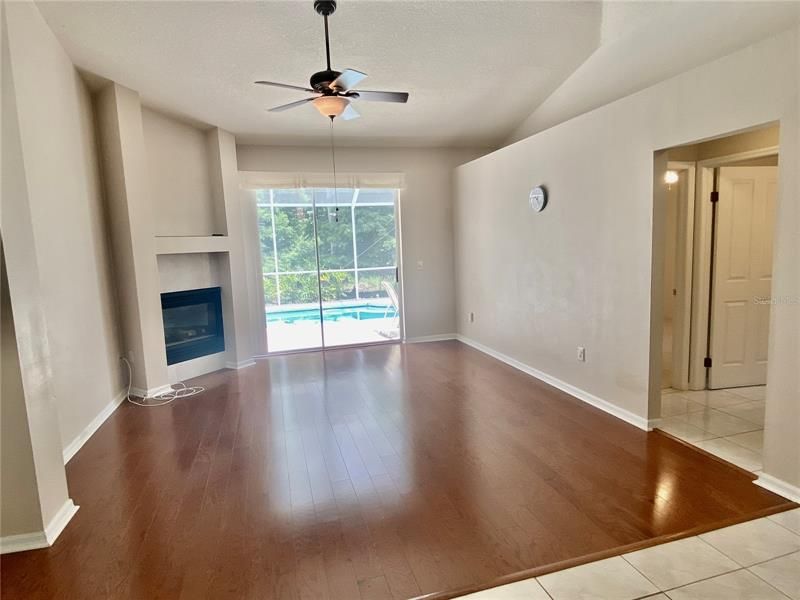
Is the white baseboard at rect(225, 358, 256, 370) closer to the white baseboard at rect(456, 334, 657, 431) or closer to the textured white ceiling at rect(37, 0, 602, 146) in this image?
the textured white ceiling at rect(37, 0, 602, 146)

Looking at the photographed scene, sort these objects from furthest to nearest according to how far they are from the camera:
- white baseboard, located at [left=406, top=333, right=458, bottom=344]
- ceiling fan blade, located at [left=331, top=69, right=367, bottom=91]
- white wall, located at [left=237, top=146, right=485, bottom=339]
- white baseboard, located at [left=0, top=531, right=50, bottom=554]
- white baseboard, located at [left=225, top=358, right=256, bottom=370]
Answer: white baseboard, located at [left=406, top=333, right=458, bottom=344], white wall, located at [left=237, top=146, right=485, bottom=339], white baseboard, located at [left=225, top=358, right=256, bottom=370], ceiling fan blade, located at [left=331, top=69, right=367, bottom=91], white baseboard, located at [left=0, top=531, right=50, bottom=554]

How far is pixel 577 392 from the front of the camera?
4008 millimetres

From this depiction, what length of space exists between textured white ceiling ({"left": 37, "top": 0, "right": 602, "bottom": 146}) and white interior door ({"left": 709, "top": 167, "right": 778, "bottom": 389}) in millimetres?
1761

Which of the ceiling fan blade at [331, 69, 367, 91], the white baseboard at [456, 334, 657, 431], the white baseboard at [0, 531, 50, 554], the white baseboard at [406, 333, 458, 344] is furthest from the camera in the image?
the white baseboard at [406, 333, 458, 344]

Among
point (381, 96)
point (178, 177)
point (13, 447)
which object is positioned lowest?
point (13, 447)

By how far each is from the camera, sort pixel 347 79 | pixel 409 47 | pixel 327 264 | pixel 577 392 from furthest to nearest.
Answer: pixel 327 264
pixel 577 392
pixel 409 47
pixel 347 79

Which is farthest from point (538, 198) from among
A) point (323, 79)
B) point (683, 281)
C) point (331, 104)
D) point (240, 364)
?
point (240, 364)

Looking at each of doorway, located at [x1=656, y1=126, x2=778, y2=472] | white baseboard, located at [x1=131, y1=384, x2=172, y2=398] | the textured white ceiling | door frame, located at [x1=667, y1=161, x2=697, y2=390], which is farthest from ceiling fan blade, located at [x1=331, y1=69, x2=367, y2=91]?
white baseboard, located at [x1=131, y1=384, x2=172, y2=398]

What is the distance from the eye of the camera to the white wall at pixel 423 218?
19.7ft

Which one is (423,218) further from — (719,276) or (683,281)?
(719,276)

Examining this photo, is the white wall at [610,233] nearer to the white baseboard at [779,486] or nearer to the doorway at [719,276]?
the white baseboard at [779,486]

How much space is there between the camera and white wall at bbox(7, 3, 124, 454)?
2.88 meters

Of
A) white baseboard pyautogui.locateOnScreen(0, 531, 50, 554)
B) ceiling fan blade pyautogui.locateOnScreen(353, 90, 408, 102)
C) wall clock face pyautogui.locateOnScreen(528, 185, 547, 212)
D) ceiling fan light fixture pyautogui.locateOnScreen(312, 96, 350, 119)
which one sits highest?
ceiling fan blade pyautogui.locateOnScreen(353, 90, 408, 102)

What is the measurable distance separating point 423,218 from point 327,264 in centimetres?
149
